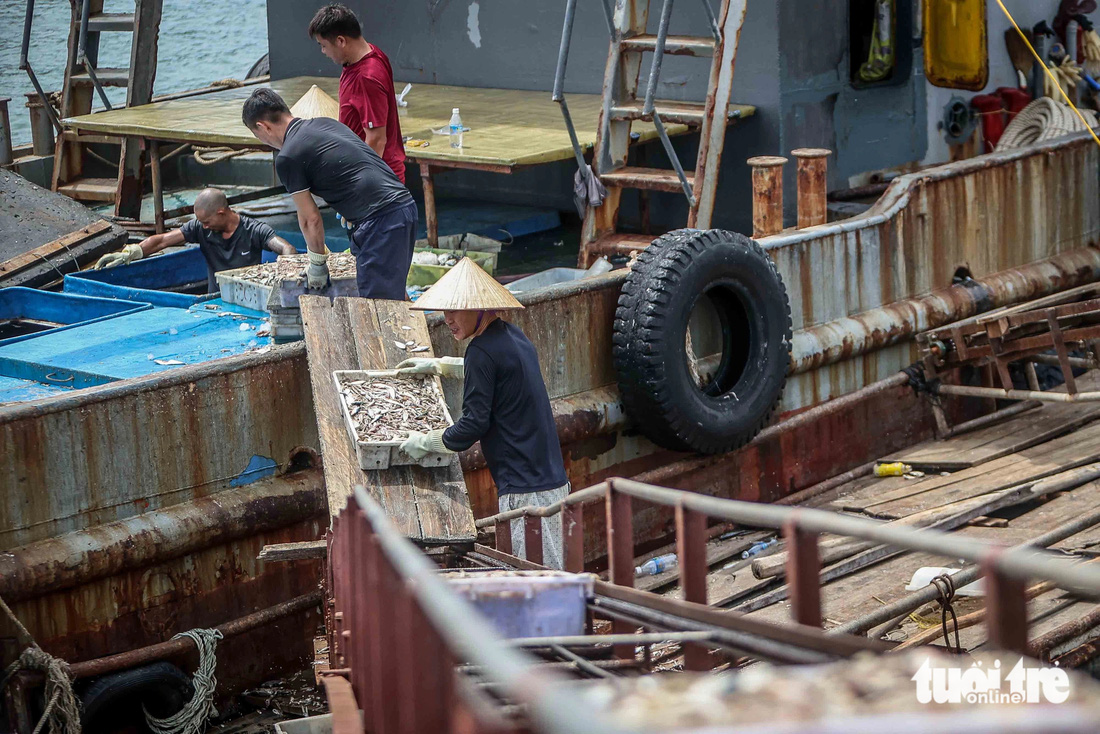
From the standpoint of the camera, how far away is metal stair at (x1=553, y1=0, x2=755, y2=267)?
8.58m

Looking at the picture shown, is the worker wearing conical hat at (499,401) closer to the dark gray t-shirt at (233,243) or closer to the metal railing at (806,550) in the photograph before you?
the metal railing at (806,550)

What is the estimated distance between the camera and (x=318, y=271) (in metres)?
7.01

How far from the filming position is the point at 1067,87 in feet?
38.0

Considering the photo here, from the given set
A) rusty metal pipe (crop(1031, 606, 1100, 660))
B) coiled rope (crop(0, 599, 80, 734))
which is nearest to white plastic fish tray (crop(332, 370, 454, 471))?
coiled rope (crop(0, 599, 80, 734))

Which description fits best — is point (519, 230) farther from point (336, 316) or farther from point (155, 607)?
point (155, 607)

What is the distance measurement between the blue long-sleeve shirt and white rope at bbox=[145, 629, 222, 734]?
1606 mm

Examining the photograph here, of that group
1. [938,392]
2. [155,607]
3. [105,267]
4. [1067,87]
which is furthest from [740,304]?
[1067,87]

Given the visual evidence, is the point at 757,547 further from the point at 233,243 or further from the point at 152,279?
the point at 152,279

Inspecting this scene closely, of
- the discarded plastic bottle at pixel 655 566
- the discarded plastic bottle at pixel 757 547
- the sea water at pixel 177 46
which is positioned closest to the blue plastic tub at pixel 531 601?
the discarded plastic bottle at pixel 655 566

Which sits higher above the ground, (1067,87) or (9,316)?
(1067,87)

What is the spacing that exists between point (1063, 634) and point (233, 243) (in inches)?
220

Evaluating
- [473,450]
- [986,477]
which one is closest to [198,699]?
[473,450]

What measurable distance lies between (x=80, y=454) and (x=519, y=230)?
19.2ft

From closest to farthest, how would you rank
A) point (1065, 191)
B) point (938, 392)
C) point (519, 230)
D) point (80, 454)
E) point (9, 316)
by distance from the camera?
point (80, 454)
point (9, 316)
point (938, 392)
point (1065, 191)
point (519, 230)
